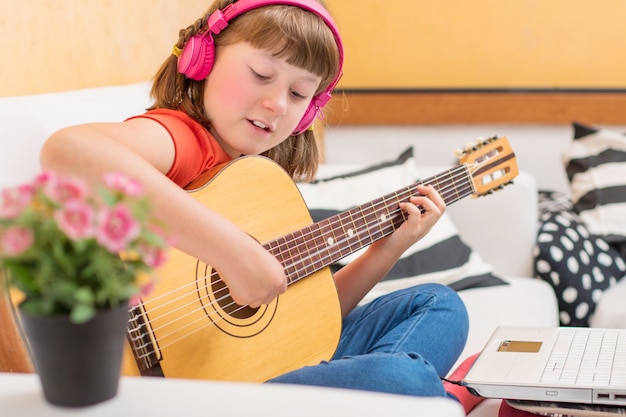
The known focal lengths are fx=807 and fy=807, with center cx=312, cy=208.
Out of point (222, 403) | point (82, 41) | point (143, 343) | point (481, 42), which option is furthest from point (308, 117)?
point (481, 42)

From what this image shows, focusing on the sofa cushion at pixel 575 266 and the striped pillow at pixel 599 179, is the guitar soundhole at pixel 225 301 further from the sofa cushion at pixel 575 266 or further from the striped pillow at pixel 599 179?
the striped pillow at pixel 599 179

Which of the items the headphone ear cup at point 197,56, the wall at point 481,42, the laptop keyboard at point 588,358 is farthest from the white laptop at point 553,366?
the wall at point 481,42

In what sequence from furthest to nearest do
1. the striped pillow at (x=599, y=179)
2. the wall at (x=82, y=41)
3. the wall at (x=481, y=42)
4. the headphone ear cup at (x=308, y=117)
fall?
1. the wall at (x=481, y=42)
2. the striped pillow at (x=599, y=179)
3. the wall at (x=82, y=41)
4. the headphone ear cup at (x=308, y=117)

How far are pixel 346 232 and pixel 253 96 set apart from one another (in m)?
0.28

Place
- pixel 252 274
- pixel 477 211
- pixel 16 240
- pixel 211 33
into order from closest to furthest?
pixel 16 240
pixel 252 274
pixel 211 33
pixel 477 211

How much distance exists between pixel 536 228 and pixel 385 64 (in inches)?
37.0

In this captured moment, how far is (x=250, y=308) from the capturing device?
1.15m

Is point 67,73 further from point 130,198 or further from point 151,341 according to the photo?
point 130,198

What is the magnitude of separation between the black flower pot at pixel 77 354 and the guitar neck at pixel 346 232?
1.95 feet

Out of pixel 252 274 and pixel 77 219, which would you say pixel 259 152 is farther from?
pixel 77 219

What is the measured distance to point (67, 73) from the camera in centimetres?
161

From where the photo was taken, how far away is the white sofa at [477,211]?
116 centimetres

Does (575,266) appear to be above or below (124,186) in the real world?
below

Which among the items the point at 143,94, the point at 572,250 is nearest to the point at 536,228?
the point at 572,250
